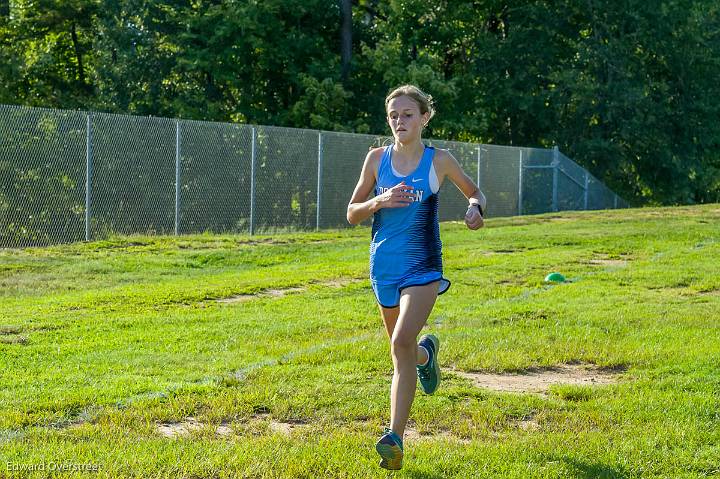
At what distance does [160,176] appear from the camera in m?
19.3

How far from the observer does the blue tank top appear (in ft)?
18.2

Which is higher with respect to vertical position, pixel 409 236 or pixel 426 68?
pixel 426 68

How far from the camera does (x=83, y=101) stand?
33.2m

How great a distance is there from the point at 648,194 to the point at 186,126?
2578cm

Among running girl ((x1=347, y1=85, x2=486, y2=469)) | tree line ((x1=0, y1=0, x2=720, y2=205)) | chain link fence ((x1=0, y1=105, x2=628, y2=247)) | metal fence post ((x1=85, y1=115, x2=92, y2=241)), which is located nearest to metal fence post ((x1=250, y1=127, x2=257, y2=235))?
chain link fence ((x1=0, y1=105, x2=628, y2=247))

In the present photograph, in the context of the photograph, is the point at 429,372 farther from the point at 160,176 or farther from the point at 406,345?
the point at 160,176

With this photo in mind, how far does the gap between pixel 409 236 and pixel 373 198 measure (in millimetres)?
280

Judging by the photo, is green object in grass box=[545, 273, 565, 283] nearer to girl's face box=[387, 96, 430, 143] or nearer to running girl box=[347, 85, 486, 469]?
running girl box=[347, 85, 486, 469]

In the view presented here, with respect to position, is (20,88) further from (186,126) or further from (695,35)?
(695,35)

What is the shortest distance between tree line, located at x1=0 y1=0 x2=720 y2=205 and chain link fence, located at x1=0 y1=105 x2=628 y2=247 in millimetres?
8248

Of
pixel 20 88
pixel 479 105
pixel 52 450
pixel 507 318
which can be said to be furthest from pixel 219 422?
pixel 479 105

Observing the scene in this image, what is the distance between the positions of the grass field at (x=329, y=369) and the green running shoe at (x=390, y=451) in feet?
0.20

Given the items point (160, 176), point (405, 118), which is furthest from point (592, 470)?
point (160, 176)

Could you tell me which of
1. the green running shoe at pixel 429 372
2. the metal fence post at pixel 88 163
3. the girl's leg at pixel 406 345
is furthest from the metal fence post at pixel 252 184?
the girl's leg at pixel 406 345
